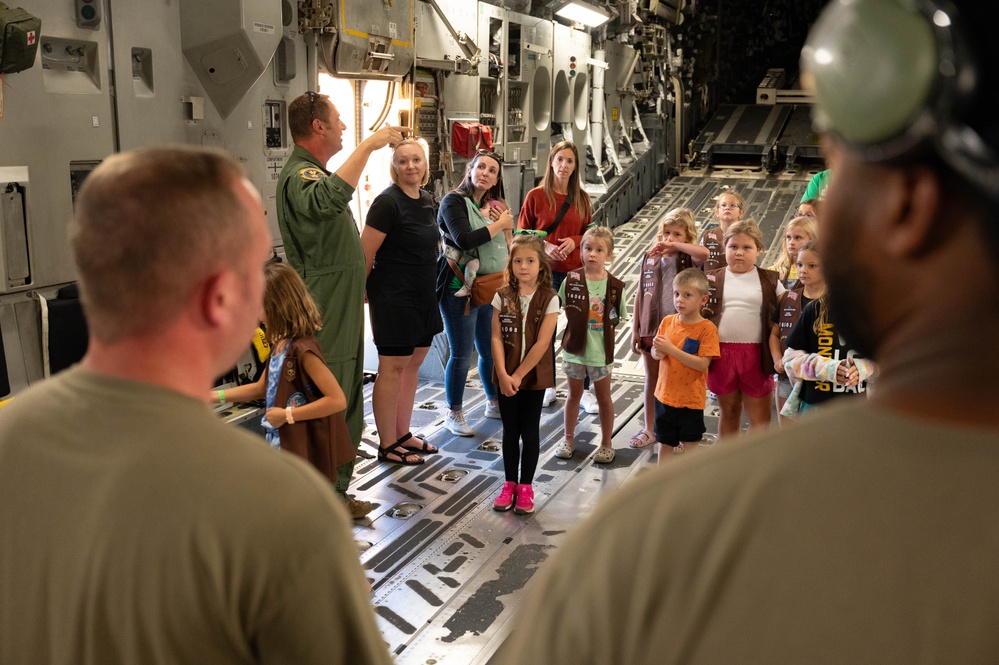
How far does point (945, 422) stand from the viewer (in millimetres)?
806

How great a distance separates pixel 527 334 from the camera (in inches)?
201

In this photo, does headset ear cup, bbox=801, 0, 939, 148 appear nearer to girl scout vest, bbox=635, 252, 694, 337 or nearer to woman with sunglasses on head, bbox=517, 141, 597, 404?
girl scout vest, bbox=635, 252, 694, 337

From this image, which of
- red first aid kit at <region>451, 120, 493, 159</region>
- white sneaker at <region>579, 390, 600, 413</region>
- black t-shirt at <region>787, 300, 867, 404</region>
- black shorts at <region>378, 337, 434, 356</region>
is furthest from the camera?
red first aid kit at <region>451, 120, 493, 159</region>

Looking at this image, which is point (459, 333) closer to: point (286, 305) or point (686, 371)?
point (686, 371)

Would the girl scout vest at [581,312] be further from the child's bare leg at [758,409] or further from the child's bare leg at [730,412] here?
the child's bare leg at [758,409]

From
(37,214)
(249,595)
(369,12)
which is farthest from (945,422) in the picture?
(369,12)

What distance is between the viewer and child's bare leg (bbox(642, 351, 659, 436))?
5.96 metres

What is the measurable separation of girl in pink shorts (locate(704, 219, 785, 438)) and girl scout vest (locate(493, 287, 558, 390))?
38.0 inches

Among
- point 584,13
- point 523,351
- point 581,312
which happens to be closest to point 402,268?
point 523,351

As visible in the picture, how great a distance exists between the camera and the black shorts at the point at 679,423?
5102 mm

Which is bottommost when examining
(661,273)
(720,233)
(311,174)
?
(661,273)

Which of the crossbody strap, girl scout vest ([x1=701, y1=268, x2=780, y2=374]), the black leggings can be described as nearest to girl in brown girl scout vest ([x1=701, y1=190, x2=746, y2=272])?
girl scout vest ([x1=701, y1=268, x2=780, y2=374])

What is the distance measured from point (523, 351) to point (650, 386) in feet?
4.59

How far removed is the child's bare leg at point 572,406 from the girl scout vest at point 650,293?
0.52 metres
